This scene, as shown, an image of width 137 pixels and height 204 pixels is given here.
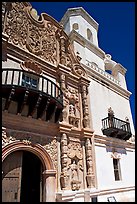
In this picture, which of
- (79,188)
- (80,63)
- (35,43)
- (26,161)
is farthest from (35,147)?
(80,63)

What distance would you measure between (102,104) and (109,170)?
166 inches

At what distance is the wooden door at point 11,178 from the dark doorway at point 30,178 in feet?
3.17

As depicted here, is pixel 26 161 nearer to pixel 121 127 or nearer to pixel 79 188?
pixel 79 188

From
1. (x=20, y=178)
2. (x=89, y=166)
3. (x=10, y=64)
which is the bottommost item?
(x=20, y=178)

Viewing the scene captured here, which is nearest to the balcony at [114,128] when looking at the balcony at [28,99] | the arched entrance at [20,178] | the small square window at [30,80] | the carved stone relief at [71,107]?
the carved stone relief at [71,107]

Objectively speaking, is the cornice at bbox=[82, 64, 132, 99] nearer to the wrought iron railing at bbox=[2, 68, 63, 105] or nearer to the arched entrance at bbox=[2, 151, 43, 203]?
the wrought iron railing at bbox=[2, 68, 63, 105]

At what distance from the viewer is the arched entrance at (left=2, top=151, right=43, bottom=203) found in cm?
638

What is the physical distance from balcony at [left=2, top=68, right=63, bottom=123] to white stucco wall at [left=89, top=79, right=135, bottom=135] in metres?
3.46

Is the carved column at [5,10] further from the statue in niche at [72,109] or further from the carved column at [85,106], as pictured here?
the carved column at [85,106]

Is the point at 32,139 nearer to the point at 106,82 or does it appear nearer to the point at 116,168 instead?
the point at 116,168

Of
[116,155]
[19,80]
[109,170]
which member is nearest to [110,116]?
[116,155]

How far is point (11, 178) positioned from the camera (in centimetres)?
650

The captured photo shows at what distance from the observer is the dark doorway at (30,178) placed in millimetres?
8000

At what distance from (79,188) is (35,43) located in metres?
7.47
